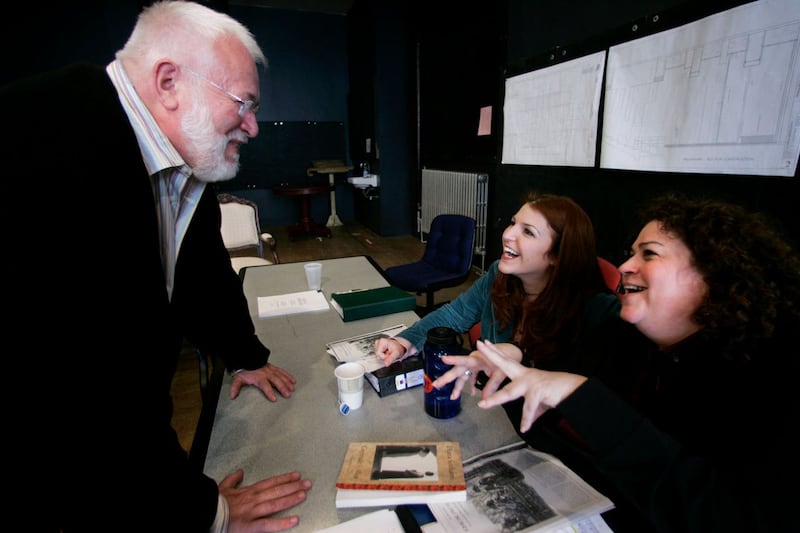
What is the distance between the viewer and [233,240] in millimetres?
3623

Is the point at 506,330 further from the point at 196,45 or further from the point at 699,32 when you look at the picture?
the point at 699,32

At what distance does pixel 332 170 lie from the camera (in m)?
6.73

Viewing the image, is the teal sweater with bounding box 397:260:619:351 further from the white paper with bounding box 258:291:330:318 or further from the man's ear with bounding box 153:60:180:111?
the man's ear with bounding box 153:60:180:111

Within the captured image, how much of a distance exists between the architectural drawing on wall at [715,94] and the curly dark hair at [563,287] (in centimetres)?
84

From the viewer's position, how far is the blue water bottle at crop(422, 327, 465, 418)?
0.94m

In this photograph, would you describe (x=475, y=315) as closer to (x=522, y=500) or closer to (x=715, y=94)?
(x=522, y=500)

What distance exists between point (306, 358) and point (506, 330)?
72 cm

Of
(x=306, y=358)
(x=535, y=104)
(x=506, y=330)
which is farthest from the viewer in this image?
(x=535, y=104)

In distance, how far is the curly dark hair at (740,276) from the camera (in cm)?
72

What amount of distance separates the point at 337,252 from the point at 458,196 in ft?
6.25

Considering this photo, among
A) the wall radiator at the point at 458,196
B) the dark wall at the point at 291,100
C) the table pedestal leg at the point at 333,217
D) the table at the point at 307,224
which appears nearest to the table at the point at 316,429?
the wall radiator at the point at 458,196

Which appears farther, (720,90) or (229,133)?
(720,90)

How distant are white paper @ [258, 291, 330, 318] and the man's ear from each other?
3.05 feet

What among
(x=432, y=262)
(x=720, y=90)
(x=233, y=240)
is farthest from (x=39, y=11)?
(x=720, y=90)
